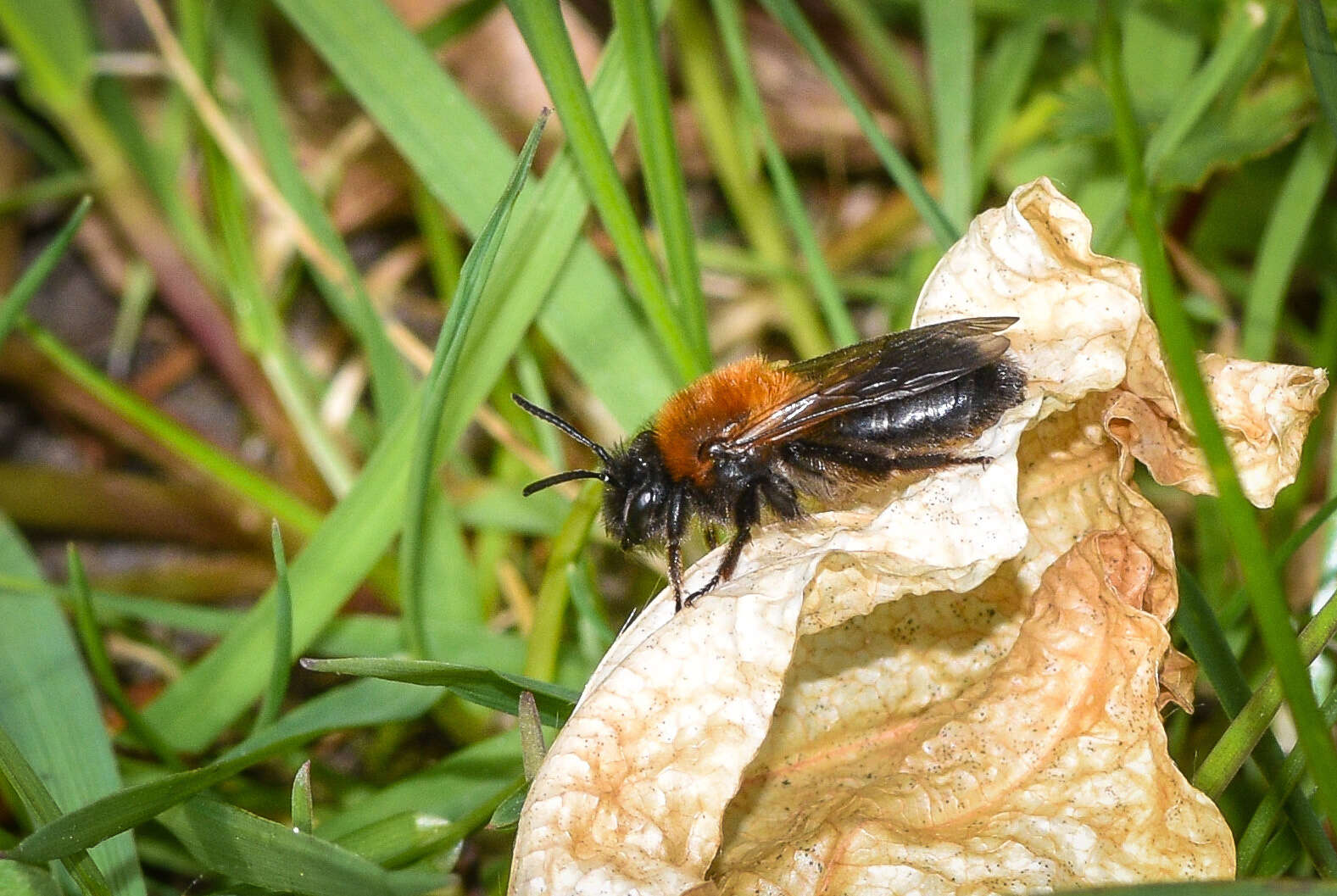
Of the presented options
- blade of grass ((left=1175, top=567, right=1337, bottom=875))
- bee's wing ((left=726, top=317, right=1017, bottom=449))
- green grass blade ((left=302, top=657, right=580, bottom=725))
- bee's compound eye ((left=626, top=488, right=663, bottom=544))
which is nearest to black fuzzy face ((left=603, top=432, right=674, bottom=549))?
bee's compound eye ((left=626, top=488, right=663, bottom=544))

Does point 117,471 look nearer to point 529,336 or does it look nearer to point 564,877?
point 529,336

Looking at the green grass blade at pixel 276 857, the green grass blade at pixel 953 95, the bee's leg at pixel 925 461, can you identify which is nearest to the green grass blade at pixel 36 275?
the green grass blade at pixel 276 857

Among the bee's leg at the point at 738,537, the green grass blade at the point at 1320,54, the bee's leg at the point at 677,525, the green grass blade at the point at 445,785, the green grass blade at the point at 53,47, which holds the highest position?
the green grass blade at the point at 53,47

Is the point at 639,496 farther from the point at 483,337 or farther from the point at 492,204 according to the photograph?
the point at 492,204

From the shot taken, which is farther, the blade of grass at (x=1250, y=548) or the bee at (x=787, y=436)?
the bee at (x=787, y=436)

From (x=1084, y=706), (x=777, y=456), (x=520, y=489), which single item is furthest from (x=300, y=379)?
(x=1084, y=706)

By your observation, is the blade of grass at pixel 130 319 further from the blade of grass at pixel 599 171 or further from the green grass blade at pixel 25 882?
the green grass blade at pixel 25 882
